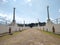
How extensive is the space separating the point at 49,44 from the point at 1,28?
11096 millimetres

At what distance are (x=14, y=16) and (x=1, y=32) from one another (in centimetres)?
2599

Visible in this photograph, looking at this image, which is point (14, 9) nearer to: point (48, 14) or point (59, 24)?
point (48, 14)

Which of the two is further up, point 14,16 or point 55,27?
point 14,16

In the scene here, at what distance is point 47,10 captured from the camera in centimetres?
4153

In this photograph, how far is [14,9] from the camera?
43250mm

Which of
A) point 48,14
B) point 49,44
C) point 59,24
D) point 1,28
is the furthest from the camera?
point 48,14

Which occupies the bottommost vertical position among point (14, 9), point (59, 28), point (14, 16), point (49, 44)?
point (49, 44)

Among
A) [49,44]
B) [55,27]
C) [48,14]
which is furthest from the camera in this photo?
[48,14]

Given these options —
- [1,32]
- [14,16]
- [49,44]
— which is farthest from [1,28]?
[14,16]

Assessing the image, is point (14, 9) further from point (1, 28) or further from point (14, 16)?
point (1, 28)

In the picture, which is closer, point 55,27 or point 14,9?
point 55,27

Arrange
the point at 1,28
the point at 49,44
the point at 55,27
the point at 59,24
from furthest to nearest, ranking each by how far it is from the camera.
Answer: the point at 55,27, the point at 59,24, the point at 1,28, the point at 49,44

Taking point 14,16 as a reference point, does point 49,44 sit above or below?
below

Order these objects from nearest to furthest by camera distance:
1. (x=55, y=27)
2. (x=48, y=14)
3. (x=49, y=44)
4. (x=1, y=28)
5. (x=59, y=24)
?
(x=49, y=44), (x=1, y=28), (x=59, y=24), (x=55, y=27), (x=48, y=14)
